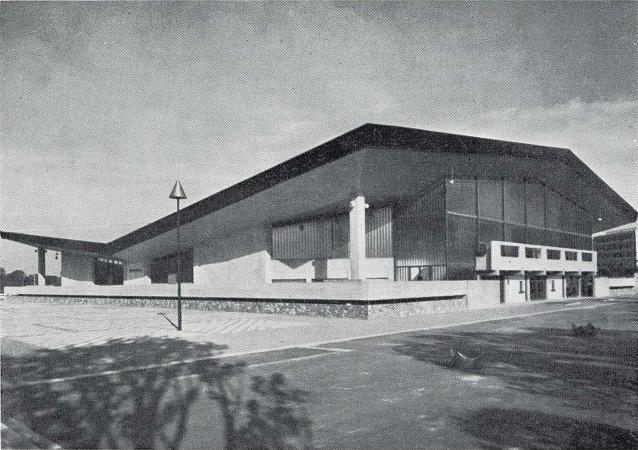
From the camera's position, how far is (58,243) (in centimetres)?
3812

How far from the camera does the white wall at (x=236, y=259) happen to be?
3288cm

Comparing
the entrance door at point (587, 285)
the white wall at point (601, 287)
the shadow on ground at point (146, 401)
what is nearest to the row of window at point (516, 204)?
the entrance door at point (587, 285)

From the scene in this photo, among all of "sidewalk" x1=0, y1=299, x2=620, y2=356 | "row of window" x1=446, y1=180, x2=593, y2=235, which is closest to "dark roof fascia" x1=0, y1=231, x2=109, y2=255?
"sidewalk" x1=0, y1=299, x2=620, y2=356

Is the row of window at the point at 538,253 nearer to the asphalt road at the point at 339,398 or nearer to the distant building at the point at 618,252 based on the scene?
the distant building at the point at 618,252

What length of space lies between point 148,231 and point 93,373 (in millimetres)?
23612

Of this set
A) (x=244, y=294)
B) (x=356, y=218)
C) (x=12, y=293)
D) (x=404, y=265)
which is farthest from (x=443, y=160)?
(x=12, y=293)

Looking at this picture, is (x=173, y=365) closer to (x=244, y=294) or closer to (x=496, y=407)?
(x=496, y=407)

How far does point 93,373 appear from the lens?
9.75 metres

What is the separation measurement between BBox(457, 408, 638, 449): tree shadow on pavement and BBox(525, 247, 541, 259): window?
1090 inches

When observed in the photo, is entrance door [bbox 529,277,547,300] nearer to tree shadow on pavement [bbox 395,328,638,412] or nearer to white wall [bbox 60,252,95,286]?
tree shadow on pavement [bbox 395,328,638,412]

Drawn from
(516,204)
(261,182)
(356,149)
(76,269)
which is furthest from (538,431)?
(76,269)

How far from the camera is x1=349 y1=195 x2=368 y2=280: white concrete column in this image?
78.6 feet

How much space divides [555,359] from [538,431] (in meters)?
5.53

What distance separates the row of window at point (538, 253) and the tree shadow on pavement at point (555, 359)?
14143 mm
